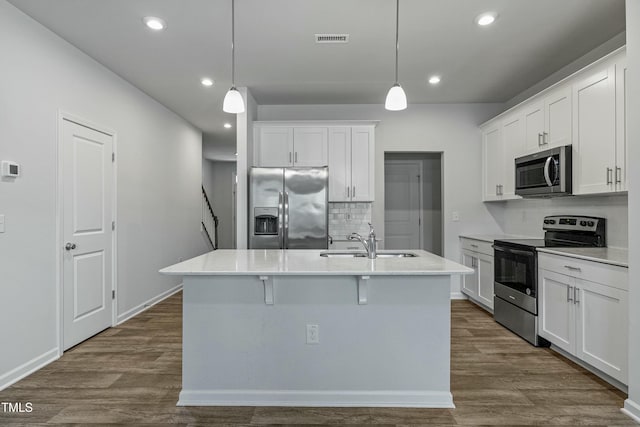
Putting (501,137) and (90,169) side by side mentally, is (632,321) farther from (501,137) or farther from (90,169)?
(90,169)

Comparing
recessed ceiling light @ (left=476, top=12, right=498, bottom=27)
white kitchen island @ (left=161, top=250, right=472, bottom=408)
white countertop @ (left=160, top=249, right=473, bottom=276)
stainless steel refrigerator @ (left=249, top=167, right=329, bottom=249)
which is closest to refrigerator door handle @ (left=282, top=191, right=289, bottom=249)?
stainless steel refrigerator @ (left=249, top=167, right=329, bottom=249)

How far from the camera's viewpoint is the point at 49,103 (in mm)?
2914

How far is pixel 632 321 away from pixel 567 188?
1.40m

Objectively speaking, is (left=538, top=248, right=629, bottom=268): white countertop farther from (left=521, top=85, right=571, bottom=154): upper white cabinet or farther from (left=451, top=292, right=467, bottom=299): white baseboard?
(left=451, top=292, right=467, bottom=299): white baseboard

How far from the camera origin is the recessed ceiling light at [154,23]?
8.93 ft

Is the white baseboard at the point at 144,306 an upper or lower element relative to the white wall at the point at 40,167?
lower

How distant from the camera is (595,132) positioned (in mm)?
2875

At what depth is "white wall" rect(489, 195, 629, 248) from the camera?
9.87 ft

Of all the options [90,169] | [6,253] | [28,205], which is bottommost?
[6,253]

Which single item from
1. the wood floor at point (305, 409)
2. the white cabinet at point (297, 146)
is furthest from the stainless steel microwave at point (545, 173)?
the white cabinet at point (297, 146)

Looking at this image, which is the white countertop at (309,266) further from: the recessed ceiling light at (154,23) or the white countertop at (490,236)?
the white countertop at (490,236)

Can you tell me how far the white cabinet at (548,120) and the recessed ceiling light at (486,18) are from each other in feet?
3.40

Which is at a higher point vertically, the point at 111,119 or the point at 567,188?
the point at 111,119

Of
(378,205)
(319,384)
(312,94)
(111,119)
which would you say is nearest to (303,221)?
(378,205)
